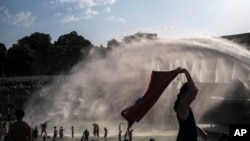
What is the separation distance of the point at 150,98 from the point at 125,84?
144ft

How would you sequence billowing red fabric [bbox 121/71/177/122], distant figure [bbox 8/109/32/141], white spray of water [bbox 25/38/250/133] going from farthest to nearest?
white spray of water [bbox 25/38/250/133], distant figure [bbox 8/109/32/141], billowing red fabric [bbox 121/71/177/122]

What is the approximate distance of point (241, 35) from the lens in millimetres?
63406

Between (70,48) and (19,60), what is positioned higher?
(70,48)

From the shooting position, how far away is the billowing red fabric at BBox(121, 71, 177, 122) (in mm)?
8164

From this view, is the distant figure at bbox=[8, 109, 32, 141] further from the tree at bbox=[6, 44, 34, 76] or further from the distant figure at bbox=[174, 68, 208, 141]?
the tree at bbox=[6, 44, 34, 76]

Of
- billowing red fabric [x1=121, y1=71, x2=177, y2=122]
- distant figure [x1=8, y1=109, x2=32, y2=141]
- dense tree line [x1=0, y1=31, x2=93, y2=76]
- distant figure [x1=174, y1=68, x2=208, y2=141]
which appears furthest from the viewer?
dense tree line [x1=0, y1=31, x2=93, y2=76]

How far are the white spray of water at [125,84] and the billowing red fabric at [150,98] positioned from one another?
70.9ft

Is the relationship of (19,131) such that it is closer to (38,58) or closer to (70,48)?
(70,48)

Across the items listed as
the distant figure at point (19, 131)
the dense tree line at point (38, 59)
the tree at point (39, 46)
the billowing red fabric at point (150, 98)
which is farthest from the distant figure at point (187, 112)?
the tree at point (39, 46)

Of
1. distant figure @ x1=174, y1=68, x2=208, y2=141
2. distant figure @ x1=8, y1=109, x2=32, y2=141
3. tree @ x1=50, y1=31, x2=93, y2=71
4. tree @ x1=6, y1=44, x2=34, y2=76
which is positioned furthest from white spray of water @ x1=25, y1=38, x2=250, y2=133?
tree @ x1=6, y1=44, x2=34, y2=76

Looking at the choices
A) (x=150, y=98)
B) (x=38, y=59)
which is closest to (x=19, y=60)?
(x=38, y=59)

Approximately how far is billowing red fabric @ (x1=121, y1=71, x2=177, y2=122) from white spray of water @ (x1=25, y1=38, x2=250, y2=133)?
21603 millimetres

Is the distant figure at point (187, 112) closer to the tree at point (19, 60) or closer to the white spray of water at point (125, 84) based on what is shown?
the white spray of water at point (125, 84)

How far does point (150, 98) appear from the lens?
8.16 metres
